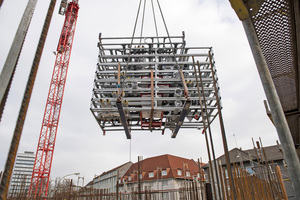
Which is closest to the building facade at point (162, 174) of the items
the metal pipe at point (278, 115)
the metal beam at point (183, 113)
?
the metal beam at point (183, 113)

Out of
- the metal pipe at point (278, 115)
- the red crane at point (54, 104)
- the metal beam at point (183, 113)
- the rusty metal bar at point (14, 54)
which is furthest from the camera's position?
the red crane at point (54, 104)

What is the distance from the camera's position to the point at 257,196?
9.05 metres

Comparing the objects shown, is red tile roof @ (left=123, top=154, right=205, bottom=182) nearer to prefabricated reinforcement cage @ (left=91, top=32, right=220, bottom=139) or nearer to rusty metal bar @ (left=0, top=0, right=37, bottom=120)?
prefabricated reinforcement cage @ (left=91, top=32, right=220, bottom=139)

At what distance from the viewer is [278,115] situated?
199cm

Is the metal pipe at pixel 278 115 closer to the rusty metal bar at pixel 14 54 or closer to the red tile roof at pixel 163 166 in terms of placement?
the rusty metal bar at pixel 14 54

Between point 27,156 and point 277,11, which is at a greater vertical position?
point 27,156

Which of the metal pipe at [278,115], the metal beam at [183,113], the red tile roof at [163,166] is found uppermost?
the red tile roof at [163,166]

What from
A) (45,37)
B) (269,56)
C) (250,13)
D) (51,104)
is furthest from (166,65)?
(51,104)

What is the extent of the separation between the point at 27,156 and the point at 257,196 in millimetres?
172290

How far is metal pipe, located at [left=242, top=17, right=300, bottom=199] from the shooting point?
1.82m

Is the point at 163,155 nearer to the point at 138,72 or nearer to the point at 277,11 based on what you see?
the point at 138,72

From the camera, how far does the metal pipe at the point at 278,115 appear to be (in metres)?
1.82

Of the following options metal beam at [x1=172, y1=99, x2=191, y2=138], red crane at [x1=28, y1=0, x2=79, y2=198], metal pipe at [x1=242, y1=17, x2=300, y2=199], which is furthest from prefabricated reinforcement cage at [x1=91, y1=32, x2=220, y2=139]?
red crane at [x1=28, y1=0, x2=79, y2=198]

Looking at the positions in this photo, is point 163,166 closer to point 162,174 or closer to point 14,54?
point 162,174
